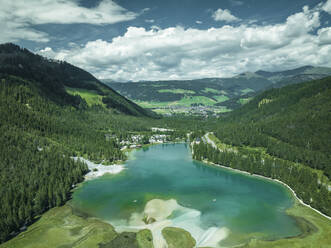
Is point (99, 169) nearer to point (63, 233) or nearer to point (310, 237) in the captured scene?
point (63, 233)

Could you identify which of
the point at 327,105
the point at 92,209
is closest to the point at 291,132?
the point at 327,105

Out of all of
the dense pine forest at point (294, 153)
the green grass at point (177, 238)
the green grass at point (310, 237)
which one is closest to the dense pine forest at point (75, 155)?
the dense pine forest at point (294, 153)

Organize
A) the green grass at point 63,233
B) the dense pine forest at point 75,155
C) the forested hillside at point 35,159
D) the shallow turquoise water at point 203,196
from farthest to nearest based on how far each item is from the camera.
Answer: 1. the dense pine forest at point 75,155
2. the forested hillside at point 35,159
3. the shallow turquoise water at point 203,196
4. the green grass at point 63,233

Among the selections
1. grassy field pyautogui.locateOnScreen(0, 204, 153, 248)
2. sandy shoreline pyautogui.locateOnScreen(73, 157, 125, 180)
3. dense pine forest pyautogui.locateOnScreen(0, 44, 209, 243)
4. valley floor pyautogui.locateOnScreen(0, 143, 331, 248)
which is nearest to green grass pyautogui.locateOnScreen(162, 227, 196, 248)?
valley floor pyautogui.locateOnScreen(0, 143, 331, 248)

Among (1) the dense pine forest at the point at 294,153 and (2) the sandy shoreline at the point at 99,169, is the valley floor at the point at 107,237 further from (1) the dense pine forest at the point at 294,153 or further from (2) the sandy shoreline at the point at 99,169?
(2) the sandy shoreline at the point at 99,169

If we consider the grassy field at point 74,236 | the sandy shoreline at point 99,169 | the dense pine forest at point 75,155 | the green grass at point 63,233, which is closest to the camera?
the grassy field at point 74,236

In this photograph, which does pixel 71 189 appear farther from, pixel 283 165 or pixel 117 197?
pixel 283 165

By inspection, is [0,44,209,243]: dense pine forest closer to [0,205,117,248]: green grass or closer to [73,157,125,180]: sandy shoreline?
[73,157,125,180]: sandy shoreline
